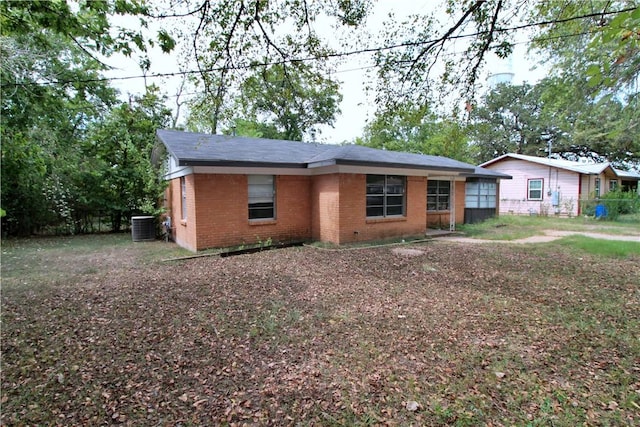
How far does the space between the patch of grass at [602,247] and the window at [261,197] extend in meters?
8.98

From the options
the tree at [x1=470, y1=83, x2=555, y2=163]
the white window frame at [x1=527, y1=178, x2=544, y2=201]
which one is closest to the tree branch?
the white window frame at [x1=527, y1=178, x2=544, y2=201]

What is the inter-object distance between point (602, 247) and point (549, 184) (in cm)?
1351

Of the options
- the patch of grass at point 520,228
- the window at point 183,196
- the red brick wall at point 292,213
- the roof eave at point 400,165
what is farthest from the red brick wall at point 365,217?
the window at point 183,196

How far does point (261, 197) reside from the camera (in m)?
10.2

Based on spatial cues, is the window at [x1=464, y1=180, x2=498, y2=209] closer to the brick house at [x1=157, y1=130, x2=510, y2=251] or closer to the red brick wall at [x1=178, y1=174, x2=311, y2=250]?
the brick house at [x1=157, y1=130, x2=510, y2=251]

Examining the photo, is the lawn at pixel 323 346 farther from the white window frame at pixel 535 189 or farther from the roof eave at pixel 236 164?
the white window frame at pixel 535 189

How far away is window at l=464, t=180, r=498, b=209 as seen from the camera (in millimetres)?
16406

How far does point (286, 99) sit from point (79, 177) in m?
11.6

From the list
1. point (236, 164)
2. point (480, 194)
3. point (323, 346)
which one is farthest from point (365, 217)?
point (480, 194)

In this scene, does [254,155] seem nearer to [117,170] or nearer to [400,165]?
[400,165]

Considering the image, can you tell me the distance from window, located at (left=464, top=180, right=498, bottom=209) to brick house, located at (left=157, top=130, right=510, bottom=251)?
5137 millimetres

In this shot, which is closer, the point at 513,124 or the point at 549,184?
the point at 549,184

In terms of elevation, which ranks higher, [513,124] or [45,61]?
[513,124]

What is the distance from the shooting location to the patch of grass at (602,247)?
8539 millimetres
